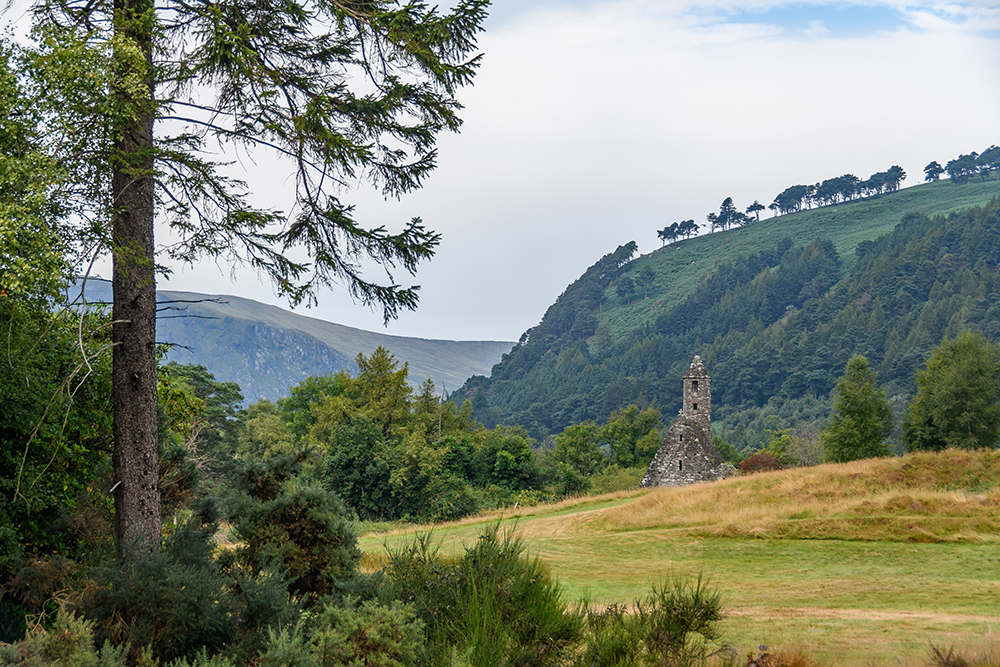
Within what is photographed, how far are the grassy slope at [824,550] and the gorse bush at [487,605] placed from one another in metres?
1.11

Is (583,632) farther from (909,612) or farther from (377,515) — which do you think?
(377,515)

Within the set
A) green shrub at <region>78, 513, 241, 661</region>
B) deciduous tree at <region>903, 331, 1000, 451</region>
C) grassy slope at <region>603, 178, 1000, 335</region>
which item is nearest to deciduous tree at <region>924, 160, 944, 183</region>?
grassy slope at <region>603, 178, 1000, 335</region>

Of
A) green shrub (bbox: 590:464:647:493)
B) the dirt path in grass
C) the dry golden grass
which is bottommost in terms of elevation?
green shrub (bbox: 590:464:647:493)

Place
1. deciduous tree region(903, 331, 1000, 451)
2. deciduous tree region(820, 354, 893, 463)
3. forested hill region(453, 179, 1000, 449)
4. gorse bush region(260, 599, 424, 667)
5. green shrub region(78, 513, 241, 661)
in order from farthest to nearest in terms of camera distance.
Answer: forested hill region(453, 179, 1000, 449)
deciduous tree region(820, 354, 893, 463)
deciduous tree region(903, 331, 1000, 451)
green shrub region(78, 513, 241, 661)
gorse bush region(260, 599, 424, 667)

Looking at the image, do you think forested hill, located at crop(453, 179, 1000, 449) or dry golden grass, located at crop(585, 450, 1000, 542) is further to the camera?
forested hill, located at crop(453, 179, 1000, 449)

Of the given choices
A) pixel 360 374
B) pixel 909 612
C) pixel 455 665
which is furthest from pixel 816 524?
pixel 360 374

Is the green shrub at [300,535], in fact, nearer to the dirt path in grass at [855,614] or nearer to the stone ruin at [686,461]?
the dirt path in grass at [855,614]

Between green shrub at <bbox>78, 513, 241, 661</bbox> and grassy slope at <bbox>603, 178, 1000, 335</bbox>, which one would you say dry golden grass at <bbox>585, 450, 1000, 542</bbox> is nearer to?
green shrub at <bbox>78, 513, 241, 661</bbox>

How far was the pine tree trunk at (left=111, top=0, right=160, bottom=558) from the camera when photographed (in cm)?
703

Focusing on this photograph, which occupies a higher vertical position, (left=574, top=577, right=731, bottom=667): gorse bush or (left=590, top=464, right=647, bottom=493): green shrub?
(left=574, top=577, right=731, bottom=667): gorse bush

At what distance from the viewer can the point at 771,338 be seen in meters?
137

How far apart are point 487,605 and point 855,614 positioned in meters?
6.13

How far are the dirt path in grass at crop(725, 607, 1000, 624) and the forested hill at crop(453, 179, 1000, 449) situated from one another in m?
89.5

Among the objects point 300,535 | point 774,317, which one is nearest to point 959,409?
point 300,535
